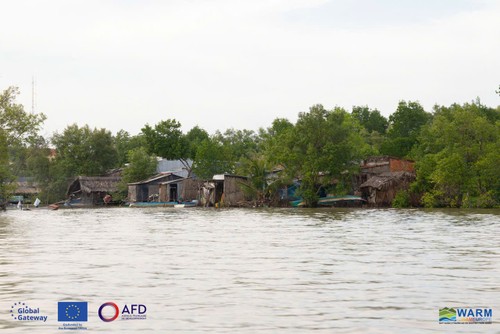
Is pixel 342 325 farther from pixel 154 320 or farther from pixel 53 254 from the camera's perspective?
pixel 53 254

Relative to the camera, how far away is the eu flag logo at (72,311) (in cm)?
885

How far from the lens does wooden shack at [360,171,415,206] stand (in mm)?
53000

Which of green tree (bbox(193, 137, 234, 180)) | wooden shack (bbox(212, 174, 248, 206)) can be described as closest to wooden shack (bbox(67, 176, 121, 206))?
green tree (bbox(193, 137, 234, 180))

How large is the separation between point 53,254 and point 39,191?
65947 millimetres

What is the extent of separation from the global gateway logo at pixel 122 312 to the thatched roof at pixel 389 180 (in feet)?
145

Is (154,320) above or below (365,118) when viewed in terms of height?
below

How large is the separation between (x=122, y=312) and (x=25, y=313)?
113 cm

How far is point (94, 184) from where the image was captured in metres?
73.3

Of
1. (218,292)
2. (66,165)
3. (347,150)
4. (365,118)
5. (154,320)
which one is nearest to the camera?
(154,320)

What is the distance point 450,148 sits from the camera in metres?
49.0

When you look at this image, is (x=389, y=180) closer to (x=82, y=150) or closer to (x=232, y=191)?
(x=232, y=191)

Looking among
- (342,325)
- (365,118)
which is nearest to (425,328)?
(342,325)

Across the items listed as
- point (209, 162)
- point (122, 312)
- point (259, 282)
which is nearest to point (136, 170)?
point (209, 162)

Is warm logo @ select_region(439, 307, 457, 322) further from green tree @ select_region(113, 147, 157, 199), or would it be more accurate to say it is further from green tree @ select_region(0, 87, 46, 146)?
green tree @ select_region(113, 147, 157, 199)
